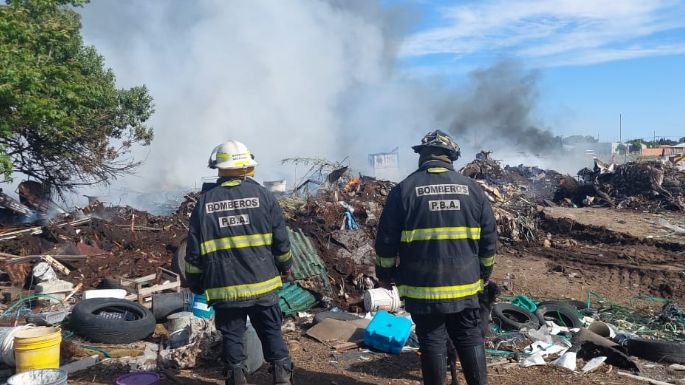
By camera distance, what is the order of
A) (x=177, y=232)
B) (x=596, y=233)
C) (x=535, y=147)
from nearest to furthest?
1. (x=177, y=232)
2. (x=596, y=233)
3. (x=535, y=147)

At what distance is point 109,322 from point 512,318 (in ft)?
13.6

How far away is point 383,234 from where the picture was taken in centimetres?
393

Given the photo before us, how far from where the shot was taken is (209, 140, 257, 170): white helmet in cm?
415

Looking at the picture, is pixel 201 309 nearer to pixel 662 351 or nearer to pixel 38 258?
pixel 38 258

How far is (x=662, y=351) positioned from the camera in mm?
5262

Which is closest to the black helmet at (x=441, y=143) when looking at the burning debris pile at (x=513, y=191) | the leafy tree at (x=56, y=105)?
the leafy tree at (x=56, y=105)

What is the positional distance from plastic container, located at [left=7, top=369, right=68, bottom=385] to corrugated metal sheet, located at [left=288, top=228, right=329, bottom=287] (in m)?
3.68

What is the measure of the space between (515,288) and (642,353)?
3.82m

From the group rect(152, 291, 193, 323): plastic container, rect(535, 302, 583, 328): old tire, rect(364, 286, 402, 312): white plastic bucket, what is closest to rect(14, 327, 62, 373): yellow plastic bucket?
rect(152, 291, 193, 323): plastic container

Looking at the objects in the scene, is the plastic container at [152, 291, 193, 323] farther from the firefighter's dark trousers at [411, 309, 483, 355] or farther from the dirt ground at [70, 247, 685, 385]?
the firefighter's dark trousers at [411, 309, 483, 355]

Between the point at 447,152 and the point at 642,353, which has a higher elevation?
the point at 447,152

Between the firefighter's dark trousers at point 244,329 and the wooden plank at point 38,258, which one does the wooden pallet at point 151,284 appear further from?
the firefighter's dark trousers at point 244,329

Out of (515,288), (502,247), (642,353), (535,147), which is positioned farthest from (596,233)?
(535,147)

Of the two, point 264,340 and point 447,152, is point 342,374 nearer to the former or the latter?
point 264,340
